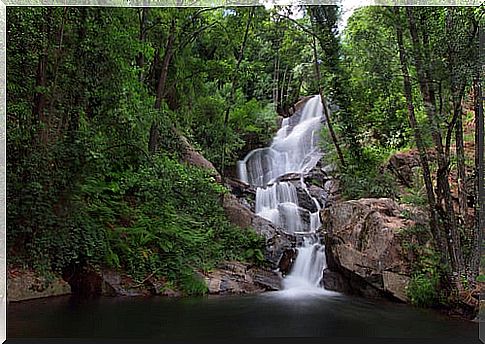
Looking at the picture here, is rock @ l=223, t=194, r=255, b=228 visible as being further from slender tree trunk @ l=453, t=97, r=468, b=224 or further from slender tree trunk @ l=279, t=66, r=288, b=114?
slender tree trunk @ l=453, t=97, r=468, b=224

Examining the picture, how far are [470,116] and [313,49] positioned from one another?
226 centimetres

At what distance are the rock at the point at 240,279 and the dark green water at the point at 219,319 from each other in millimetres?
477

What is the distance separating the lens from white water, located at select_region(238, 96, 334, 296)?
6.29m

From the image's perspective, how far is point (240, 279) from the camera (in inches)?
229

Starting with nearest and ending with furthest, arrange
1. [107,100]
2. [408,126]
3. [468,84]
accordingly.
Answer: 1. [468,84]
2. [107,100]
3. [408,126]

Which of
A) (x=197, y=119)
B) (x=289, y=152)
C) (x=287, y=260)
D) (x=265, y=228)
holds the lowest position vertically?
(x=287, y=260)

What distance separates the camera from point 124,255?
538 cm

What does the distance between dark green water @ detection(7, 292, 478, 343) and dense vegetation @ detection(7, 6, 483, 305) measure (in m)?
0.41

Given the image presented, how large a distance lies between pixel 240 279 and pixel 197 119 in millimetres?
2062

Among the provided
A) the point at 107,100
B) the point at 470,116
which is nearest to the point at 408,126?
the point at 470,116

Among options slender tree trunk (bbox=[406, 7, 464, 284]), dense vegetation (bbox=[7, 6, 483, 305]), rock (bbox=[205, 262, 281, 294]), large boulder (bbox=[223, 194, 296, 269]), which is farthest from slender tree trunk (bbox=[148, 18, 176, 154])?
slender tree trunk (bbox=[406, 7, 464, 284])

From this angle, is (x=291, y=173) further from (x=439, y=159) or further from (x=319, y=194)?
(x=439, y=159)

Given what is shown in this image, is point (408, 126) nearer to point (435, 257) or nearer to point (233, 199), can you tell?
point (435, 257)

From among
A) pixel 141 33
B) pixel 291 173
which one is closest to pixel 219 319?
pixel 291 173
